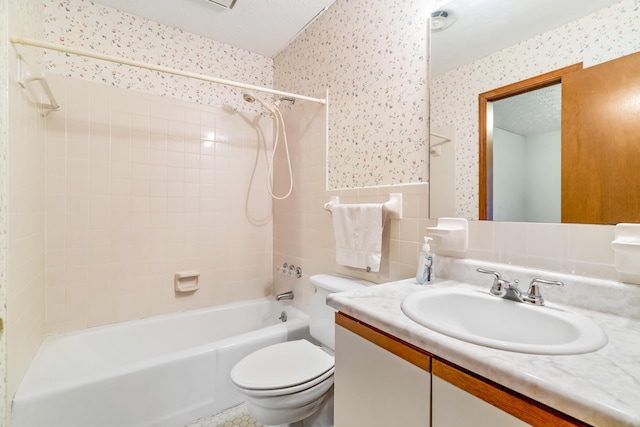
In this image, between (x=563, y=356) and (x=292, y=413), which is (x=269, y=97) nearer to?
(x=292, y=413)

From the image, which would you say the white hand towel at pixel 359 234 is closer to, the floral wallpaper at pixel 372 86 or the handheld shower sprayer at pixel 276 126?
the floral wallpaper at pixel 372 86

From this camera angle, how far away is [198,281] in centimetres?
205

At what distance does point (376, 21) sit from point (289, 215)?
1.36 m

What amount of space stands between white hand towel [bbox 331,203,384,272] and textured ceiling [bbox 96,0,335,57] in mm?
1292

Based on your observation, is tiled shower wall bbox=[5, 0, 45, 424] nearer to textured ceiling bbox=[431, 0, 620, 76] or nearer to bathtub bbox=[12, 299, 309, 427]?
bathtub bbox=[12, 299, 309, 427]

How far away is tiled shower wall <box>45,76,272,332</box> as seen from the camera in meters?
1.65

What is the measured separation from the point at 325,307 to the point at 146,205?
54.7 inches

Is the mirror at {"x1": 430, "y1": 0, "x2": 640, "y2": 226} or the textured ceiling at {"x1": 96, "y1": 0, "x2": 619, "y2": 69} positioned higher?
the textured ceiling at {"x1": 96, "y1": 0, "x2": 619, "y2": 69}

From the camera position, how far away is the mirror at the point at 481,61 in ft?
2.57

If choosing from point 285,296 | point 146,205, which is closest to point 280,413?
point 285,296

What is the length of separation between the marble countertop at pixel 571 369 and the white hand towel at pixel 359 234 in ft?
2.10

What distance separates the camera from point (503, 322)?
0.83 m

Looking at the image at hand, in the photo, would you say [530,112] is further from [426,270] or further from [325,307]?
[325,307]

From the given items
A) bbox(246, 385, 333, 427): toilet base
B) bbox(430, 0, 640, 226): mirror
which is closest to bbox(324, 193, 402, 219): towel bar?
bbox(430, 0, 640, 226): mirror
